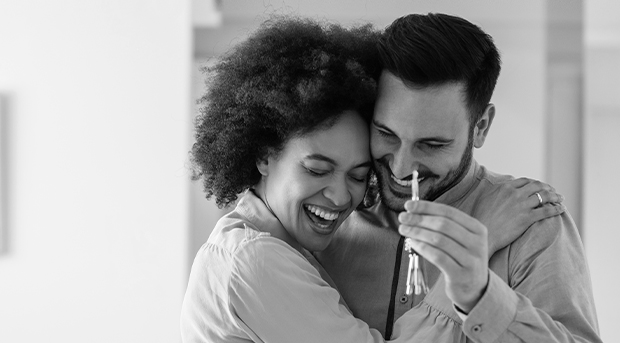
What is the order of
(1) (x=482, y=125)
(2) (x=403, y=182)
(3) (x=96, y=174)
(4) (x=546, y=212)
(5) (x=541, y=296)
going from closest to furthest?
1. (5) (x=541, y=296)
2. (4) (x=546, y=212)
3. (2) (x=403, y=182)
4. (1) (x=482, y=125)
5. (3) (x=96, y=174)

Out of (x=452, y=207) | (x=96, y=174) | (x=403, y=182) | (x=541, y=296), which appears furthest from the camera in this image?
(x=96, y=174)

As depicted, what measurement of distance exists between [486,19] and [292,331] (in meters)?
3.04

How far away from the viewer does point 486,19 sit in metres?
4.02

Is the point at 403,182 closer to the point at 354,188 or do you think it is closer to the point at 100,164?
the point at 354,188

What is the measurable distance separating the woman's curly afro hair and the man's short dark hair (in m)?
0.08

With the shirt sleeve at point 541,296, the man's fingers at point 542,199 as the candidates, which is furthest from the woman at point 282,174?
the man's fingers at point 542,199

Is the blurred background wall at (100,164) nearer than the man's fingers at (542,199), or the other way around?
the man's fingers at (542,199)

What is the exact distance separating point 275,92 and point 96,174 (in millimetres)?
2453

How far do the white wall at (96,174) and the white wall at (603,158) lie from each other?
2308 mm

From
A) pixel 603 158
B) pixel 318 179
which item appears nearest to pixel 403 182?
pixel 318 179

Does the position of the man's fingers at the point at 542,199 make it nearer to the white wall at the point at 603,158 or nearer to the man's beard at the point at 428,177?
the man's beard at the point at 428,177

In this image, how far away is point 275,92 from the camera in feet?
5.24

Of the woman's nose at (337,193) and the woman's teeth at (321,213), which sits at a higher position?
the woman's nose at (337,193)

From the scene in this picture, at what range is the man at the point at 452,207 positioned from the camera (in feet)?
4.28
